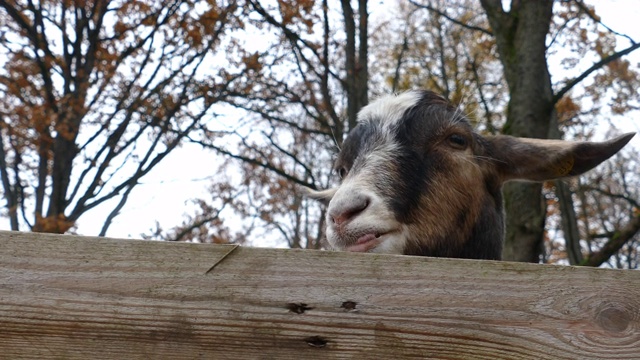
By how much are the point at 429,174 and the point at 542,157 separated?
1.12 meters

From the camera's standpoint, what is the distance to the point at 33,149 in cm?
1076

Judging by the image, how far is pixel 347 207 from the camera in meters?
3.65

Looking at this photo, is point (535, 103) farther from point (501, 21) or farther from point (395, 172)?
point (395, 172)

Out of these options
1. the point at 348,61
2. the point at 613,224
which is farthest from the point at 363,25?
the point at 613,224

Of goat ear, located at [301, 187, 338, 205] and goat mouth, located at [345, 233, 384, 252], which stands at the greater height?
goat ear, located at [301, 187, 338, 205]

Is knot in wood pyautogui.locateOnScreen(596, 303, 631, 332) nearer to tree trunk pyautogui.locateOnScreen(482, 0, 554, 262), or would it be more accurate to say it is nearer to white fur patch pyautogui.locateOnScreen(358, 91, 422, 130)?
white fur patch pyautogui.locateOnScreen(358, 91, 422, 130)

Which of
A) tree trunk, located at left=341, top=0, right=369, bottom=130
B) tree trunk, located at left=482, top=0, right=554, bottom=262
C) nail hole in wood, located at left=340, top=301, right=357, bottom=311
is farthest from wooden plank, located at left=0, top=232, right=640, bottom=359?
tree trunk, located at left=341, top=0, right=369, bottom=130

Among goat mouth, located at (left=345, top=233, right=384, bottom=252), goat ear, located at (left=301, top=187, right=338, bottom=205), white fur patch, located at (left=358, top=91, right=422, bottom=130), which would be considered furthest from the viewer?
goat ear, located at (left=301, top=187, right=338, bottom=205)

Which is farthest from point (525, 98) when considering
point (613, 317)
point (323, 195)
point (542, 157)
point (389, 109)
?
point (613, 317)

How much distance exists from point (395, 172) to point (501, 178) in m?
1.27

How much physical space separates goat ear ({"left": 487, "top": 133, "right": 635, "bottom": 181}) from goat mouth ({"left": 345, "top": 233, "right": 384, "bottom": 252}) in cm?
159

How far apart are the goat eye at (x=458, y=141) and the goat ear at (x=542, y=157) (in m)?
0.37

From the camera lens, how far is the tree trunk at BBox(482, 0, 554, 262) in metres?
8.62

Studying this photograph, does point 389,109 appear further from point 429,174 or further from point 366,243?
point 366,243
